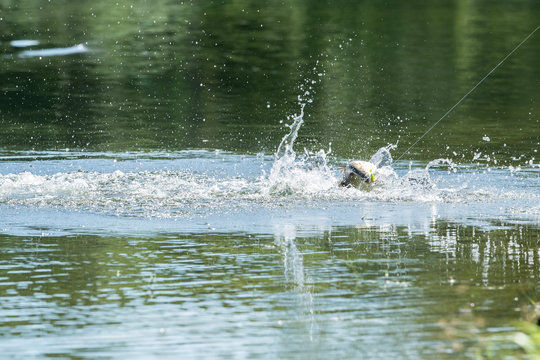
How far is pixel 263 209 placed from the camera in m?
12.9

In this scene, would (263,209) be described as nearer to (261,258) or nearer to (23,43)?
(261,258)

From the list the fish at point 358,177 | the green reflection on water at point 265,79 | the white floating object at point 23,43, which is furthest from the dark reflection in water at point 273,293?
the white floating object at point 23,43

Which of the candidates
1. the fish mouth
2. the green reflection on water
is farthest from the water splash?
the green reflection on water

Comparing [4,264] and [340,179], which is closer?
[4,264]

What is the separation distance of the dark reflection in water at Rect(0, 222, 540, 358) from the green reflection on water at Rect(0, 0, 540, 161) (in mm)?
6238

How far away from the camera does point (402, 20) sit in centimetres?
4256

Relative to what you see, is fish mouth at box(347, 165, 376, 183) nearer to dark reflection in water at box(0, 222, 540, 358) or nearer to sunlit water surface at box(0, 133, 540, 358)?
sunlit water surface at box(0, 133, 540, 358)

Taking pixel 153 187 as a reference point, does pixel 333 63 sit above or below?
above

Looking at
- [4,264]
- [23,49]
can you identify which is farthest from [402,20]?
[4,264]

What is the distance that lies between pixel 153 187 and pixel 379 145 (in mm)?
5082

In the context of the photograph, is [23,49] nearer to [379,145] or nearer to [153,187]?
[379,145]

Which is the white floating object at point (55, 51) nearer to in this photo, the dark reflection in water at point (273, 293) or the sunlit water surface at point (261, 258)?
the sunlit water surface at point (261, 258)

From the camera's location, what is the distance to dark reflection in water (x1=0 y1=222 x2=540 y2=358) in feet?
25.5

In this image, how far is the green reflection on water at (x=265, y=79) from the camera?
19.0 metres
